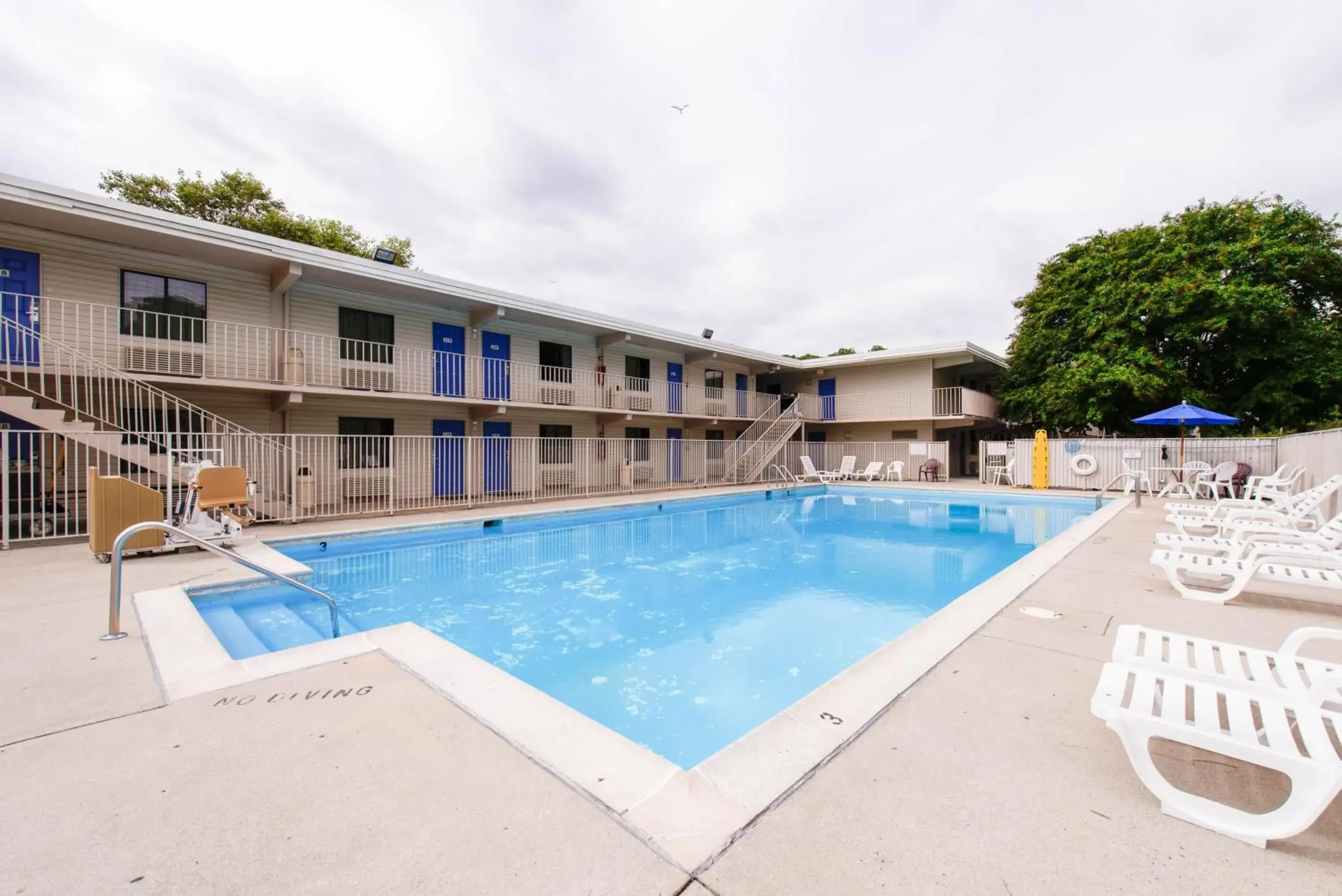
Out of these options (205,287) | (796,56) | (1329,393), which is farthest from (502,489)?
(1329,393)

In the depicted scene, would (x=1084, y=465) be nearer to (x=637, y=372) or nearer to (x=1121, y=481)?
(x=1121, y=481)

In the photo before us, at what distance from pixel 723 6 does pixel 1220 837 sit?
32.4ft

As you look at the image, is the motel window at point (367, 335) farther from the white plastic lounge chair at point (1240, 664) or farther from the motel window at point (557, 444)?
the white plastic lounge chair at point (1240, 664)

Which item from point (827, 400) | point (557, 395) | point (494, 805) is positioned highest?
point (827, 400)

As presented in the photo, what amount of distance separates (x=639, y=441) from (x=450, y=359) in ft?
22.3

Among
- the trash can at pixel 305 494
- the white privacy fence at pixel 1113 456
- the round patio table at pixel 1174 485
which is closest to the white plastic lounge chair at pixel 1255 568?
the round patio table at pixel 1174 485

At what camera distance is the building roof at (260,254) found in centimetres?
793

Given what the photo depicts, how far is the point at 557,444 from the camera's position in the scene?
15.9 m

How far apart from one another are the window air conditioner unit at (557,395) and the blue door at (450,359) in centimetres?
230

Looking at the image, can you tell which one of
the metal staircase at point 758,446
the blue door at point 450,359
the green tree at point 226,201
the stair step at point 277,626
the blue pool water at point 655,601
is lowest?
the blue pool water at point 655,601

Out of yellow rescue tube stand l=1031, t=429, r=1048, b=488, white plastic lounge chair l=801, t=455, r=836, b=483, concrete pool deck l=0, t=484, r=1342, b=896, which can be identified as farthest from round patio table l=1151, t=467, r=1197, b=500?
concrete pool deck l=0, t=484, r=1342, b=896

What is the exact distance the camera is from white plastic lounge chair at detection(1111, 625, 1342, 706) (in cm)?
182

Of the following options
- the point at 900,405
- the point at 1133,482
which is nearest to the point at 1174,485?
the point at 1133,482

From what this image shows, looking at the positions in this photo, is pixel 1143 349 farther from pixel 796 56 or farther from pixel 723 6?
pixel 723 6
